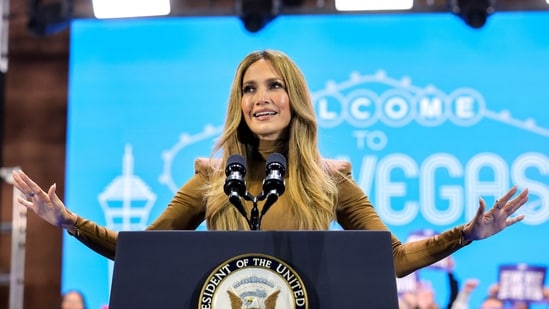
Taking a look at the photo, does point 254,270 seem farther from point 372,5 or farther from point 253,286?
point 372,5

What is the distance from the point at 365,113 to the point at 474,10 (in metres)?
0.93

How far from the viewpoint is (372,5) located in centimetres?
502

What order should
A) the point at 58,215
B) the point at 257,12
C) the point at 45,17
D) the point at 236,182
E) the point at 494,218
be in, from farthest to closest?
the point at 45,17
the point at 257,12
the point at 58,215
the point at 494,218
the point at 236,182

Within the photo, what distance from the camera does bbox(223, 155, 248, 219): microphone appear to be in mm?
1646

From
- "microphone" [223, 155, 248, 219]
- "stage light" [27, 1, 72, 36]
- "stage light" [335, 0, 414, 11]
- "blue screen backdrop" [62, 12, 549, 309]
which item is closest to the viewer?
"microphone" [223, 155, 248, 219]

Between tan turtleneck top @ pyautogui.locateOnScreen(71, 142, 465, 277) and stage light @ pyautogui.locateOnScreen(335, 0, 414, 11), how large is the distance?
286 centimetres

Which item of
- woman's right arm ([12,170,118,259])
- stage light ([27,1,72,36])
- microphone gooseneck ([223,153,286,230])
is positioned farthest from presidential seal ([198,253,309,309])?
stage light ([27,1,72,36])

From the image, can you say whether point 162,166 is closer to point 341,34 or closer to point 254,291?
point 341,34

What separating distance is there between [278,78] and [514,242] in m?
3.02

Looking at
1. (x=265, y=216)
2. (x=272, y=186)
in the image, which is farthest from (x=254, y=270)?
(x=265, y=216)

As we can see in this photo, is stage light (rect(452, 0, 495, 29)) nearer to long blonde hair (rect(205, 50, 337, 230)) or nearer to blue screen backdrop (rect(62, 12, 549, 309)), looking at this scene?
blue screen backdrop (rect(62, 12, 549, 309))

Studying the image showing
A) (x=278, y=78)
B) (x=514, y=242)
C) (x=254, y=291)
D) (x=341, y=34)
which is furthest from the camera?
(x=341, y=34)

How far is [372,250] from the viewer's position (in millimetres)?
1591

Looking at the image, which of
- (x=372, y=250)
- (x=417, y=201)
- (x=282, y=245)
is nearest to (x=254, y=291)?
(x=282, y=245)
